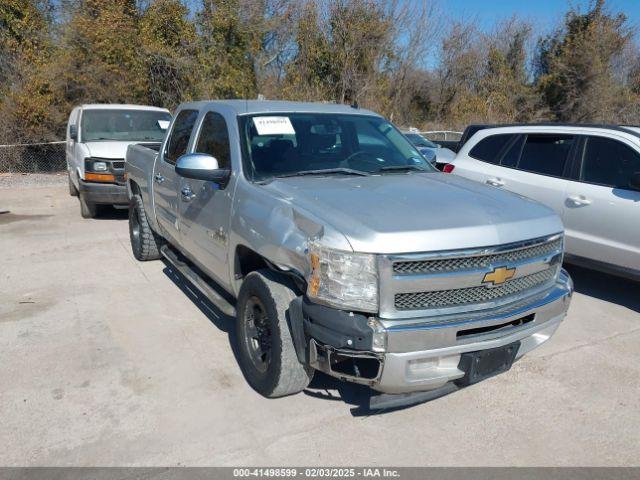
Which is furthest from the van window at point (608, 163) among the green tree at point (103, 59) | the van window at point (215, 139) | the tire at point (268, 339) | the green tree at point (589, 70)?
the green tree at point (589, 70)

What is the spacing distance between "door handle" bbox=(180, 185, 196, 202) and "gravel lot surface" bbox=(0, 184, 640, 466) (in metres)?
1.10

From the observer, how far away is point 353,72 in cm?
2364

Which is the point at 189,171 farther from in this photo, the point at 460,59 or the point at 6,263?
the point at 460,59

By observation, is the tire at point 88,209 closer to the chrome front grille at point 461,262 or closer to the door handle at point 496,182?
the door handle at point 496,182

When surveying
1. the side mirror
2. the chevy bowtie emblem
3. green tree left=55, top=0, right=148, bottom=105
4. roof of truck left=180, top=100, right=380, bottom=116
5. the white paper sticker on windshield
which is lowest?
the chevy bowtie emblem

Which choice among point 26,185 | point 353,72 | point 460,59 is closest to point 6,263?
point 26,185

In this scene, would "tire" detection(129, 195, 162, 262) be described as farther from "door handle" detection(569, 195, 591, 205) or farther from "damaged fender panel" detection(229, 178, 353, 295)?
"door handle" detection(569, 195, 591, 205)

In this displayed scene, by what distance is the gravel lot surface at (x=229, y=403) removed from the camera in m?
3.15

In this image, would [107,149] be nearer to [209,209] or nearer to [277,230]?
[209,209]

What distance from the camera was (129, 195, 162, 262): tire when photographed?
21.4 ft

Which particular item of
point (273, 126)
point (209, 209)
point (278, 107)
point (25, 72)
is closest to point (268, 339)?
point (209, 209)

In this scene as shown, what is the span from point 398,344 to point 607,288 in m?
4.42

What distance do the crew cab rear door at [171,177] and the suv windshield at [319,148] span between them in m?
1.14

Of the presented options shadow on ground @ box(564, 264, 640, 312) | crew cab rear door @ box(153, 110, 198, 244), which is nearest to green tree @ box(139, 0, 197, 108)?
crew cab rear door @ box(153, 110, 198, 244)
